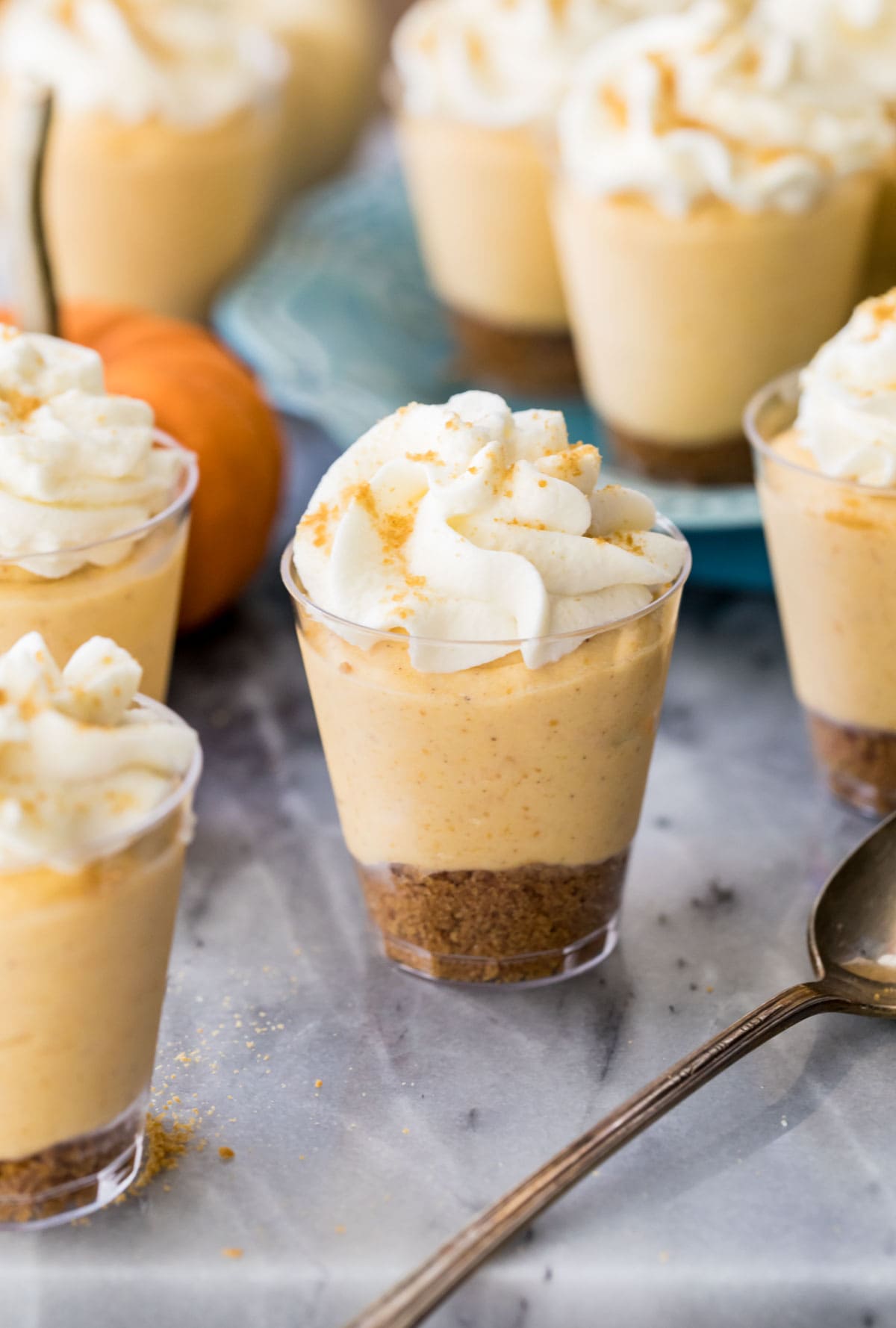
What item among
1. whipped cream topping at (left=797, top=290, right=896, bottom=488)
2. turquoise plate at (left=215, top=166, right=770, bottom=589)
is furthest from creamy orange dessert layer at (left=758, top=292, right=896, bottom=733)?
turquoise plate at (left=215, top=166, right=770, bottom=589)

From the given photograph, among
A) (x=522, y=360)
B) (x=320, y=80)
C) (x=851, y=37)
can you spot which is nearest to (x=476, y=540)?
(x=851, y=37)

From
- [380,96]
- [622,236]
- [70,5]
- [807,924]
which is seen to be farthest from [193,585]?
[380,96]

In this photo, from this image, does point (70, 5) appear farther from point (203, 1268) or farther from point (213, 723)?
point (203, 1268)

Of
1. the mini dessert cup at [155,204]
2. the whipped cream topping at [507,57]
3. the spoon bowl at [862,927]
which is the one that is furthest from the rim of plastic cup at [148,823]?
the mini dessert cup at [155,204]

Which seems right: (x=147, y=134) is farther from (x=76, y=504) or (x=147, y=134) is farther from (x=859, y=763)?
(x=859, y=763)

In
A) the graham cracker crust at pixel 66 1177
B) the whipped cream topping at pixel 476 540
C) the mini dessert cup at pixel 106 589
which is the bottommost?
the graham cracker crust at pixel 66 1177

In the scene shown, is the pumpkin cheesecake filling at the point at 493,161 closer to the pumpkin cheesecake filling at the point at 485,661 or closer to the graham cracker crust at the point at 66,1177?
the pumpkin cheesecake filling at the point at 485,661
